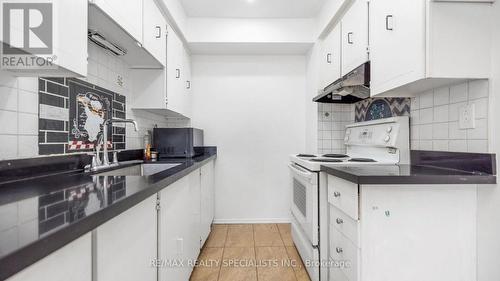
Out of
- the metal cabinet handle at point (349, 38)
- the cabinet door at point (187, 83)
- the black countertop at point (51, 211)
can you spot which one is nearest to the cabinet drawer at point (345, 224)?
the black countertop at point (51, 211)

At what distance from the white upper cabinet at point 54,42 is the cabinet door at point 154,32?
70 centimetres

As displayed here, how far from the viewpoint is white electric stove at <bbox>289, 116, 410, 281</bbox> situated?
5.47 ft

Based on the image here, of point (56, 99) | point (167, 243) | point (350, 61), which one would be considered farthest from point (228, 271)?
point (350, 61)

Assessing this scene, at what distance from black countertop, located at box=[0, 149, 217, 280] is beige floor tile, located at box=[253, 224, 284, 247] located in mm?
1732

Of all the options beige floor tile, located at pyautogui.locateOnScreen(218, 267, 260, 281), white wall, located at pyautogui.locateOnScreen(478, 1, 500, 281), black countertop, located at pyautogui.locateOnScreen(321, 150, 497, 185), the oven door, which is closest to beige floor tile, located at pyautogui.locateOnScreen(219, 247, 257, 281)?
beige floor tile, located at pyautogui.locateOnScreen(218, 267, 260, 281)

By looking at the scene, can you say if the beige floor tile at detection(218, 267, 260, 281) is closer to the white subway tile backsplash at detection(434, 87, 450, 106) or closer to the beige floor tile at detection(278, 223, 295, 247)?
the beige floor tile at detection(278, 223, 295, 247)

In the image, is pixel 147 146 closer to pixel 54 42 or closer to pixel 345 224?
pixel 54 42

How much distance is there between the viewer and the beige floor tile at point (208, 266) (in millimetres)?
1846

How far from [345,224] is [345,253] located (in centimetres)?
16

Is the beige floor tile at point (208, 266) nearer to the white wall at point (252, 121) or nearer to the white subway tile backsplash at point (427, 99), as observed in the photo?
the white wall at point (252, 121)

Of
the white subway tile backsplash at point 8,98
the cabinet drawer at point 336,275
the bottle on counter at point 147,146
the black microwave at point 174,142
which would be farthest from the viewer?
the black microwave at point 174,142

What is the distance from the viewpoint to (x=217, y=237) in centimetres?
259

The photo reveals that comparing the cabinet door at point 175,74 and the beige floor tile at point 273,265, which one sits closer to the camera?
the beige floor tile at point 273,265

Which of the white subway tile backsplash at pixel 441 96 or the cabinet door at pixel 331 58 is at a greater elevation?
the cabinet door at pixel 331 58
